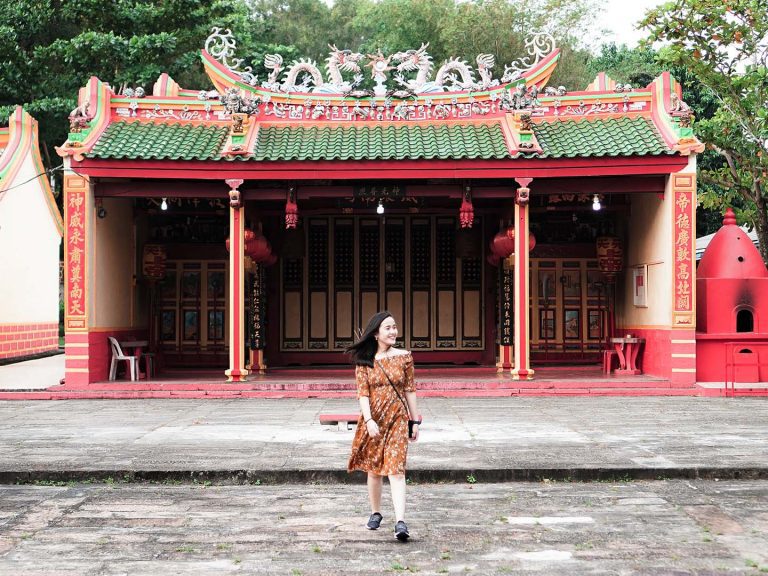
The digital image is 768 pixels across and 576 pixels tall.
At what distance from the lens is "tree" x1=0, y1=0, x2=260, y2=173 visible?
2695 cm

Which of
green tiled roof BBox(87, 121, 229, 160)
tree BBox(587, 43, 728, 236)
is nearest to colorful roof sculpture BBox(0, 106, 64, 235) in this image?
green tiled roof BBox(87, 121, 229, 160)

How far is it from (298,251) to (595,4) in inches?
926

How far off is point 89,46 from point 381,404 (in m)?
24.0

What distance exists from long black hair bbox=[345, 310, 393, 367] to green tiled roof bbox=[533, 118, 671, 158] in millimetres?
9044

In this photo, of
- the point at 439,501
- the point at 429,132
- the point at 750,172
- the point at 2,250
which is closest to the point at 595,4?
the point at 750,172

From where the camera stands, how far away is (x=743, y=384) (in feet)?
46.6

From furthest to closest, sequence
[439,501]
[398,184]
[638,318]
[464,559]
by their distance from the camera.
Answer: [638,318] < [398,184] < [439,501] < [464,559]

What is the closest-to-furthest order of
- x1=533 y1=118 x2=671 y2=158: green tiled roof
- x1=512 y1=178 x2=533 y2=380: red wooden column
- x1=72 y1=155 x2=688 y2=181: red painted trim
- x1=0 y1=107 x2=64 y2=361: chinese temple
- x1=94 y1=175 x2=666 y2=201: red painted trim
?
x1=533 y1=118 x2=671 y2=158: green tiled roof → x1=72 y1=155 x2=688 y2=181: red painted trim → x1=512 y1=178 x2=533 y2=380: red wooden column → x1=94 y1=175 x2=666 y2=201: red painted trim → x1=0 y1=107 x2=64 y2=361: chinese temple

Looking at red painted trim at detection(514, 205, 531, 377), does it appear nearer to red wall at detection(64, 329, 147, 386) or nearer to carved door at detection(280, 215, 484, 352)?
carved door at detection(280, 215, 484, 352)

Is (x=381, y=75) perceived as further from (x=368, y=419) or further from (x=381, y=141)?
(x=368, y=419)

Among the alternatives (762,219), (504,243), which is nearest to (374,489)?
(504,243)

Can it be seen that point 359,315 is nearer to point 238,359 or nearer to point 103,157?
point 238,359

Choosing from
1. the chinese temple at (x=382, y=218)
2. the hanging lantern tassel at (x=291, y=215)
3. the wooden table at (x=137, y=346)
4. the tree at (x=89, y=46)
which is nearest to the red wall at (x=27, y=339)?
the chinese temple at (x=382, y=218)

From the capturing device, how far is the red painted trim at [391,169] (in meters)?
14.2
